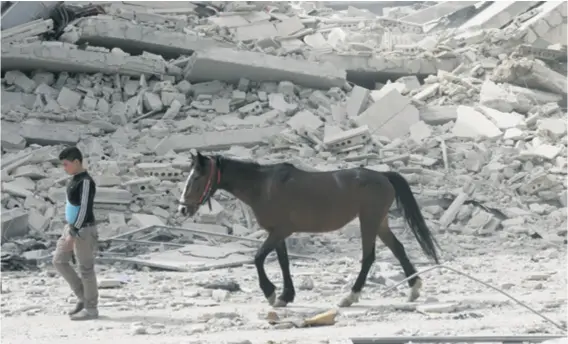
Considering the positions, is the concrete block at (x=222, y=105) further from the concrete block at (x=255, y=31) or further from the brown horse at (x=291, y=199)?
the brown horse at (x=291, y=199)

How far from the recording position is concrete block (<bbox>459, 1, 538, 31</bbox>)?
24.4 metres

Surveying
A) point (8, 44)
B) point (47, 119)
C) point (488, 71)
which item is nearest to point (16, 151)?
point (47, 119)

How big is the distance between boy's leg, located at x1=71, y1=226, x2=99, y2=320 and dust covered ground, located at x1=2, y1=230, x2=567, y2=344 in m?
0.15

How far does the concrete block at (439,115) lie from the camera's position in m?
19.5

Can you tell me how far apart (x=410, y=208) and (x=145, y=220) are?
210 inches

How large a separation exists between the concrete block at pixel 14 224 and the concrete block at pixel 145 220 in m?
1.48

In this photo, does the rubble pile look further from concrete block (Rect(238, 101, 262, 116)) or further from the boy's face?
the boy's face

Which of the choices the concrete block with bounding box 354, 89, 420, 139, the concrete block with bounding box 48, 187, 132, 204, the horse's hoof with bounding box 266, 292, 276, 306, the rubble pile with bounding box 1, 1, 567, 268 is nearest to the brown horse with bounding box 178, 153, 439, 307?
the horse's hoof with bounding box 266, 292, 276, 306

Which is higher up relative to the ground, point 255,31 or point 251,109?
point 255,31

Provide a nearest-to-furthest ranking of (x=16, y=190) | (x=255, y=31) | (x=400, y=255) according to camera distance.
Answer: (x=400, y=255)
(x=16, y=190)
(x=255, y=31)

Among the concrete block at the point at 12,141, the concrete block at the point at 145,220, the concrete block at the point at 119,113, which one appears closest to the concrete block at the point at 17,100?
the concrete block at the point at 12,141

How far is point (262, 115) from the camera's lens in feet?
62.5

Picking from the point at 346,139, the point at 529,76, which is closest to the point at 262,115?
the point at 346,139

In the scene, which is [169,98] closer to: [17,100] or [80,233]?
[17,100]
